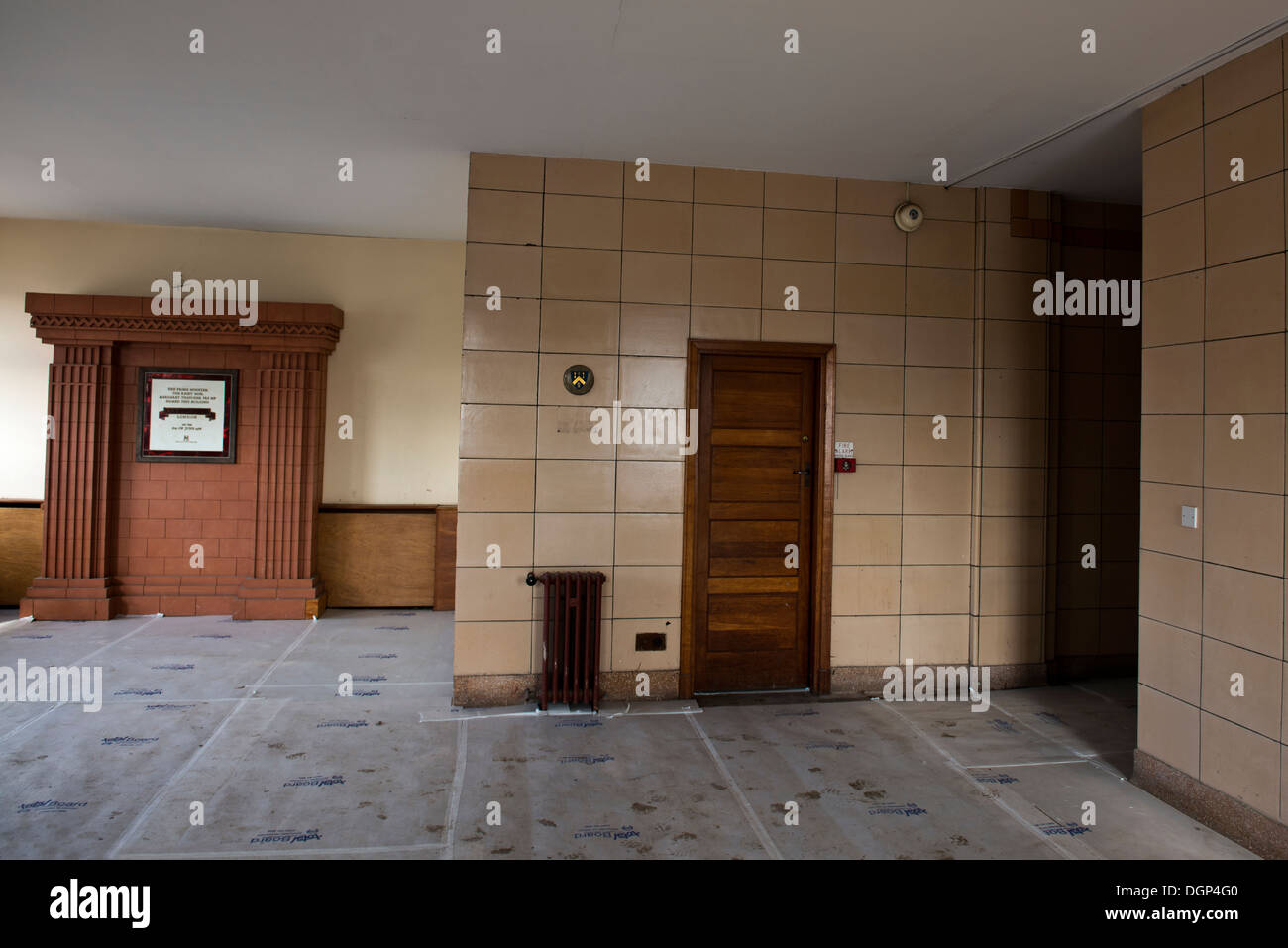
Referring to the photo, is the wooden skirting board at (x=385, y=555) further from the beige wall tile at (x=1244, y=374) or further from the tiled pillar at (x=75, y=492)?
the beige wall tile at (x=1244, y=374)

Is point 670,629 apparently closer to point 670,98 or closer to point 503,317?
point 503,317

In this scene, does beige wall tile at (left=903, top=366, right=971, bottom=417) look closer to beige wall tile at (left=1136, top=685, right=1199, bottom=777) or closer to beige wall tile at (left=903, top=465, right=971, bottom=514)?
beige wall tile at (left=903, top=465, right=971, bottom=514)

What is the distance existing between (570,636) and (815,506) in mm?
1760

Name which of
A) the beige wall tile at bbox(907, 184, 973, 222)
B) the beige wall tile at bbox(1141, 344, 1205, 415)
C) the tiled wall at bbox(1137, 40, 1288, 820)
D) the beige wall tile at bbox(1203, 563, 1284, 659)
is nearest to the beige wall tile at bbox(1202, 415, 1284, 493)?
the tiled wall at bbox(1137, 40, 1288, 820)

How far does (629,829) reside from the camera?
336cm

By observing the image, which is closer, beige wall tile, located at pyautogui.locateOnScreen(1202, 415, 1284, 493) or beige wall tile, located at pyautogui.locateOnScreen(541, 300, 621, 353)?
beige wall tile, located at pyautogui.locateOnScreen(1202, 415, 1284, 493)

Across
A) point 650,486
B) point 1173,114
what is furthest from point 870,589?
point 1173,114

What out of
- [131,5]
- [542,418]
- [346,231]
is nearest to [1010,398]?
[542,418]

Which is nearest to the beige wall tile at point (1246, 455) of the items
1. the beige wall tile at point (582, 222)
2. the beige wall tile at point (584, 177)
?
the beige wall tile at point (582, 222)

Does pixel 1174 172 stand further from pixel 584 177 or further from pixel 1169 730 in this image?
pixel 584 177

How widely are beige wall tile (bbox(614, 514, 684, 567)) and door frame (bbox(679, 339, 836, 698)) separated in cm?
6

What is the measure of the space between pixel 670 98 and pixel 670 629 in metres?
3.01

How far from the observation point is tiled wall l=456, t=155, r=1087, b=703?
4.88 meters

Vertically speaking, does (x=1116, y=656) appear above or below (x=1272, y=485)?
below
